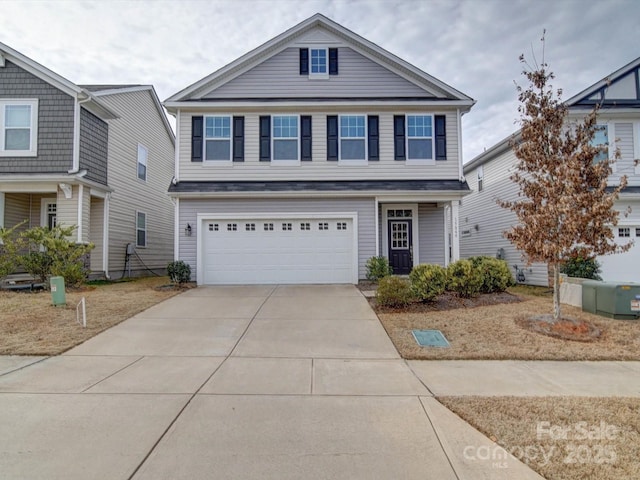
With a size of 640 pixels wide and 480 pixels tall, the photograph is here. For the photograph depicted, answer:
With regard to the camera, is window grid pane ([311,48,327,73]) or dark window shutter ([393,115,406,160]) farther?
window grid pane ([311,48,327,73])

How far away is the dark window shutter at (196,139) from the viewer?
13242 mm

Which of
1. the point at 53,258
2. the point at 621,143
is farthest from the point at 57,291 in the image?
the point at 621,143

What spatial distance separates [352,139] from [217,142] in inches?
186

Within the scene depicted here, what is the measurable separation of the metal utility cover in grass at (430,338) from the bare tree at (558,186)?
2658 mm

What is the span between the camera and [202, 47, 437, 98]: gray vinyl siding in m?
13.6

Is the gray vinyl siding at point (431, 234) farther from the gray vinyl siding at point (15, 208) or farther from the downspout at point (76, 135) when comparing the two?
the gray vinyl siding at point (15, 208)

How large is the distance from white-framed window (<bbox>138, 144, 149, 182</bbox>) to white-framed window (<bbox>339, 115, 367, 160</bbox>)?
1012 cm

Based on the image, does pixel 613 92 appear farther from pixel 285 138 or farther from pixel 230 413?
pixel 230 413

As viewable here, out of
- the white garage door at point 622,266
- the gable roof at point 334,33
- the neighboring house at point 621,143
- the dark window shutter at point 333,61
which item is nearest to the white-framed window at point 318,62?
the dark window shutter at point 333,61

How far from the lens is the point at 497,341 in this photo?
6.58 m

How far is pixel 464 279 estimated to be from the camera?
9508mm

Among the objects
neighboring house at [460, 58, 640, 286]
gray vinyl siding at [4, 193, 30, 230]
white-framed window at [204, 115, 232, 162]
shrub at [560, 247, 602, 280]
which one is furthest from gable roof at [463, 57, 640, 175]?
gray vinyl siding at [4, 193, 30, 230]

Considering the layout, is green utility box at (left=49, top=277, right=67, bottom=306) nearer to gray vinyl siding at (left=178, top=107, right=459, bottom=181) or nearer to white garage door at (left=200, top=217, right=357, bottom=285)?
white garage door at (left=200, top=217, right=357, bottom=285)

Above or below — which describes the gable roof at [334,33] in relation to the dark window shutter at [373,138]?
above
